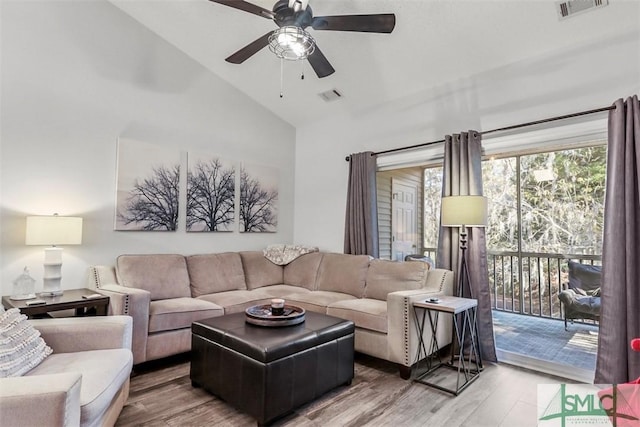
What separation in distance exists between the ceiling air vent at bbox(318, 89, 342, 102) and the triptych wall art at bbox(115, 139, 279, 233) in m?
1.22

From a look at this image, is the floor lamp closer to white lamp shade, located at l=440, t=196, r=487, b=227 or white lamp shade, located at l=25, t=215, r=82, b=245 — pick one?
white lamp shade, located at l=440, t=196, r=487, b=227

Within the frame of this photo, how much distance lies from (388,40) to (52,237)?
11.1 ft

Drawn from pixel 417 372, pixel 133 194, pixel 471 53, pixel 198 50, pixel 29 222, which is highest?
pixel 198 50

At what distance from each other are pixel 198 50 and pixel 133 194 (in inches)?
70.5

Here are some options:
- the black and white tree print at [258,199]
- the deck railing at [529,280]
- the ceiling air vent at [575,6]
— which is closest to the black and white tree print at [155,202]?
the black and white tree print at [258,199]

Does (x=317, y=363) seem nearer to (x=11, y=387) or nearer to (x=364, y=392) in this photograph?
(x=364, y=392)

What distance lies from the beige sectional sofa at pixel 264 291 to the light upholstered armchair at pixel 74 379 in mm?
664

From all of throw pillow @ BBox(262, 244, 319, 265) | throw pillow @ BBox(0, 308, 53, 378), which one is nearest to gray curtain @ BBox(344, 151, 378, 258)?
throw pillow @ BBox(262, 244, 319, 265)

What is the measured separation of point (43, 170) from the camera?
3072mm

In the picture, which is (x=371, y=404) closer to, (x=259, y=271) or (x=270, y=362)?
(x=270, y=362)

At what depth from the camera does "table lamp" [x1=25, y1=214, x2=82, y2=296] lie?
2768 mm

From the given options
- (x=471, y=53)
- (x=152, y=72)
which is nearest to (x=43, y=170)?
(x=152, y=72)

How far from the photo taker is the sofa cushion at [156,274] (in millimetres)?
3348

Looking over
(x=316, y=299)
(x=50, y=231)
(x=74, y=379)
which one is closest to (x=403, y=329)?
(x=316, y=299)
